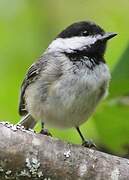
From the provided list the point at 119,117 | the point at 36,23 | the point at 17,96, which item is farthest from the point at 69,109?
the point at 36,23

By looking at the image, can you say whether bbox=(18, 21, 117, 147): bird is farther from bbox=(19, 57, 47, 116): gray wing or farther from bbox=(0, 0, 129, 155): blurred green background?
bbox=(0, 0, 129, 155): blurred green background

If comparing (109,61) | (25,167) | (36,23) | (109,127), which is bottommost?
(25,167)

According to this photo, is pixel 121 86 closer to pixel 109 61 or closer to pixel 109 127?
pixel 109 127

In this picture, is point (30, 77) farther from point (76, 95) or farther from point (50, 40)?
point (50, 40)

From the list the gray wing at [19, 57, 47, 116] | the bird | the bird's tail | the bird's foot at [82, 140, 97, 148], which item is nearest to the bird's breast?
the bird

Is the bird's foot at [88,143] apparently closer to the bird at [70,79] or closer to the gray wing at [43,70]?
the bird at [70,79]

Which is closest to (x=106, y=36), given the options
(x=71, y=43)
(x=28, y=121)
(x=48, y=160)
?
(x=71, y=43)

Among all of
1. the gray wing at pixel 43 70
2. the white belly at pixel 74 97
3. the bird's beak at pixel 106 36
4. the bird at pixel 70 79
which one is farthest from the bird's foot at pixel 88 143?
the bird's beak at pixel 106 36
